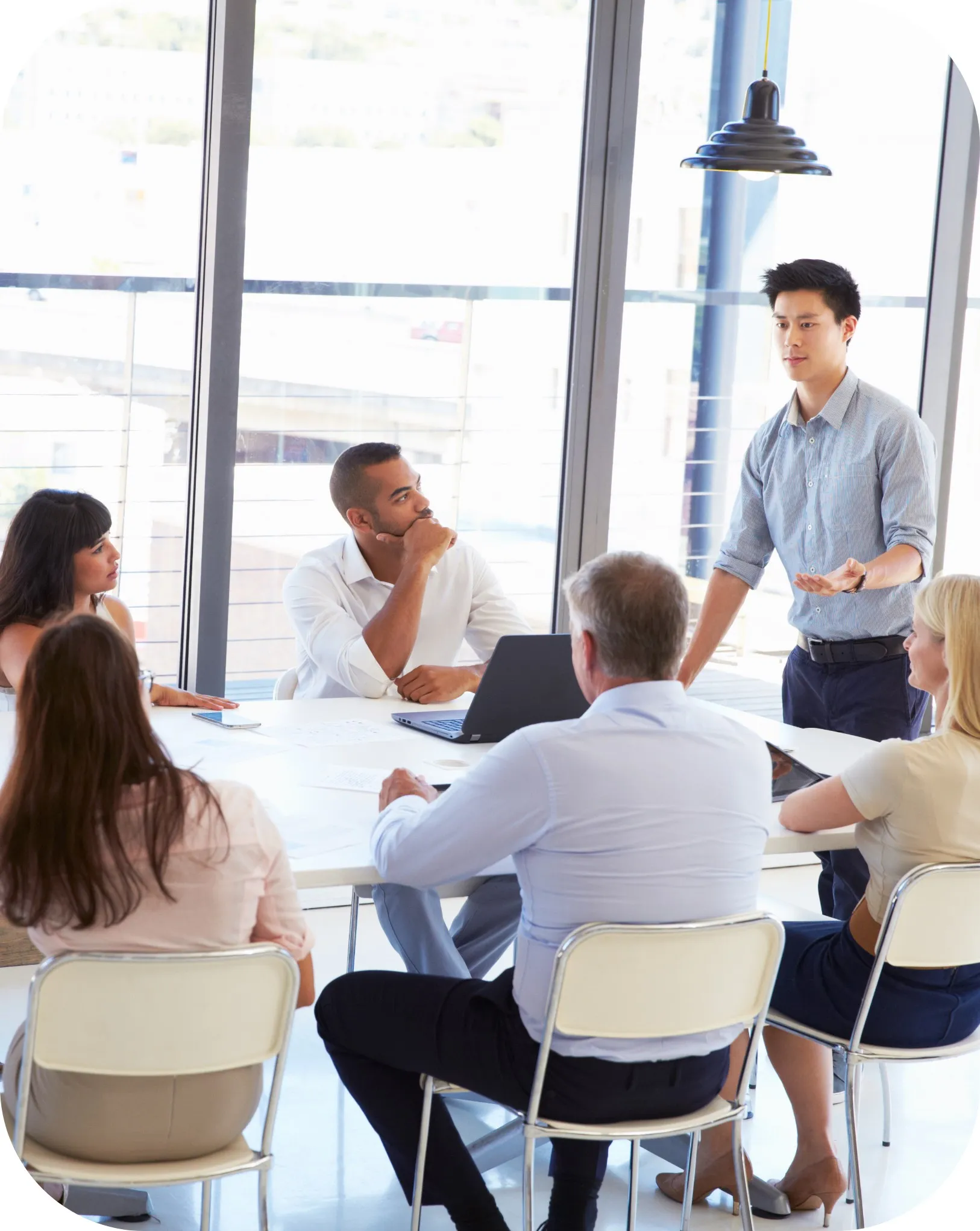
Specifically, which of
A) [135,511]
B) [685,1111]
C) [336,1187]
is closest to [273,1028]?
[685,1111]

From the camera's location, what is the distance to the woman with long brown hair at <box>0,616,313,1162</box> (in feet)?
5.99

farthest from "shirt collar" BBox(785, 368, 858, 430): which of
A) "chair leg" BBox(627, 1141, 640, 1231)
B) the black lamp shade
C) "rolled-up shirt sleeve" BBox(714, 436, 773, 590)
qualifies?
"chair leg" BBox(627, 1141, 640, 1231)

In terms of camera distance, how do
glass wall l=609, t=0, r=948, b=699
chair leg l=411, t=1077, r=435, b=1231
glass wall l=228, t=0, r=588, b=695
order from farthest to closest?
1. glass wall l=609, t=0, r=948, b=699
2. glass wall l=228, t=0, r=588, b=695
3. chair leg l=411, t=1077, r=435, b=1231

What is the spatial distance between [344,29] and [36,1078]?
319cm

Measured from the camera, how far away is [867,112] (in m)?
5.09

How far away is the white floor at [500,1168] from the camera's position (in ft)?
8.61

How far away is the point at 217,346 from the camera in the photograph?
13.4 ft

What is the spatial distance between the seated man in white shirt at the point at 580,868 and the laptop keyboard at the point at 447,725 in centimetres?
77

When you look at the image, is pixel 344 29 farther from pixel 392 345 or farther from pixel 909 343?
pixel 909 343

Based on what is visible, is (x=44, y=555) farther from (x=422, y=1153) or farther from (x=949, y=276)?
(x=949, y=276)

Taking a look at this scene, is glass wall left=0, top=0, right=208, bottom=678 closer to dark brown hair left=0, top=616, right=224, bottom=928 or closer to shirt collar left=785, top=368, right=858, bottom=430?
shirt collar left=785, top=368, right=858, bottom=430

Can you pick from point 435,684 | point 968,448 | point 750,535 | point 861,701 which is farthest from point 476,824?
point 968,448

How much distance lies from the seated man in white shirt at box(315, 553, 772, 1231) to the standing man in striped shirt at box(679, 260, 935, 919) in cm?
147

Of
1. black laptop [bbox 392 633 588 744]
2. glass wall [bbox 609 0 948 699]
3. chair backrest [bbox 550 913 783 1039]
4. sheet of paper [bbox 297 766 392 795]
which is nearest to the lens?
chair backrest [bbox 550 913 783 1039]
